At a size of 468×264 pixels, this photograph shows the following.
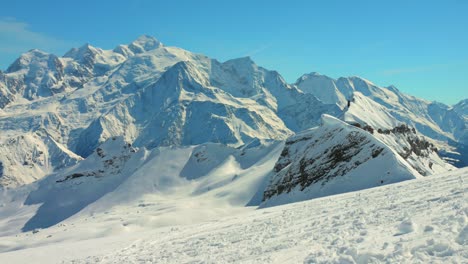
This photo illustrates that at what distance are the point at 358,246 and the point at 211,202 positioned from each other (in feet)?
379

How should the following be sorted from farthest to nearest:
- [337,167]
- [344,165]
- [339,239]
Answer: [337,167] < [344,165] < [339,239]

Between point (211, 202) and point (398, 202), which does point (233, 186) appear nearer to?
point (211, 202)

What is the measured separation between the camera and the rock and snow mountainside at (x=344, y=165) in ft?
189

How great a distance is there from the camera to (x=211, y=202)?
426 ft

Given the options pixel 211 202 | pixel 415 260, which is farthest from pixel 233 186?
pixel 415 260

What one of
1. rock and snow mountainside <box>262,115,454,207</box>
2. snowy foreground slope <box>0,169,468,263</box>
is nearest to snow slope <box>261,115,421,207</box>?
rock and snow mountainside <box>262,115,454,207</box>

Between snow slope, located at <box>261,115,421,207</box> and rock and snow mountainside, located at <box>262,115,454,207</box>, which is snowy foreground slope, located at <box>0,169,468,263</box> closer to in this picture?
snow slope, located at <box>261,115,421,207</box>

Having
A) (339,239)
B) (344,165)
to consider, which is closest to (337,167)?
(344,165)

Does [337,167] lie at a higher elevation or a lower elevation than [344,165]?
lower

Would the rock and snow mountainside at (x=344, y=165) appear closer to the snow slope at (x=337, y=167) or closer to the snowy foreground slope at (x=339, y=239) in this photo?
the snow slope at (x=337, y=167)

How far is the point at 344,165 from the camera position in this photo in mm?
64250

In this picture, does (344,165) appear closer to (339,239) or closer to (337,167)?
(337,167)

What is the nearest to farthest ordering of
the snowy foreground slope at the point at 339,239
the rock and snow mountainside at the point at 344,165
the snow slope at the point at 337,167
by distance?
1. the snowy foreground slope at the point at 339,239
2. the snow slope at the point at 337,167
3. the rock and snow mountainside at the point at 344,165

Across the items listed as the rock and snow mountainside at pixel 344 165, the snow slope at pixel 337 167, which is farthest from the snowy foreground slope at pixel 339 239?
the rock and snow mountainside at pixel 344 165
